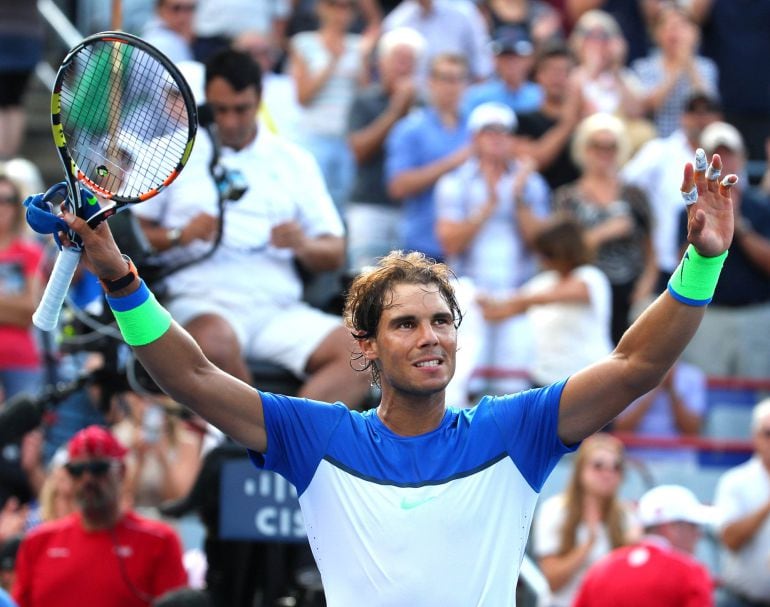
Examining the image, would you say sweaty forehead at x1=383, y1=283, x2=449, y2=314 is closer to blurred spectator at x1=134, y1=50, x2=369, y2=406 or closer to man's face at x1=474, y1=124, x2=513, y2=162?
blurred spectator at x1=134, y1=50, x2=369, y2=406

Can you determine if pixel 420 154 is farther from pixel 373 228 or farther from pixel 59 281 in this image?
pixel 59 281

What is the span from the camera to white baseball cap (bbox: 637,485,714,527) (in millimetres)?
7613

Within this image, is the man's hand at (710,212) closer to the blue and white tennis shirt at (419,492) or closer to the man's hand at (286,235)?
the blue and white tennis shirt at (419,492)

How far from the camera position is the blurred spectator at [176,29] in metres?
10.7

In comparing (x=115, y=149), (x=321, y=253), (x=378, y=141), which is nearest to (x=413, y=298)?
(x=115, y=149)

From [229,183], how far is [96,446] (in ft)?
5.12

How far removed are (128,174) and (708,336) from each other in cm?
636

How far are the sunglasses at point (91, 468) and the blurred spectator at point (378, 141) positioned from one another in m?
3.60

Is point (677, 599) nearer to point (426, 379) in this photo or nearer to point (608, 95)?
point (426, 379)

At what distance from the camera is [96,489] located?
23.0ft

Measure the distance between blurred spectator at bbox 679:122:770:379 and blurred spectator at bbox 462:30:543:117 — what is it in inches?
57.6

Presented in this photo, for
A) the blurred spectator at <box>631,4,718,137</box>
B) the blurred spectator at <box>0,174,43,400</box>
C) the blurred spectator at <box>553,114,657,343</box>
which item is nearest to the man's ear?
the blurred spectator at <box>0,174,43,400</box>

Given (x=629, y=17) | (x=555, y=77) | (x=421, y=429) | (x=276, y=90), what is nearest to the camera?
(x=421, y=429)

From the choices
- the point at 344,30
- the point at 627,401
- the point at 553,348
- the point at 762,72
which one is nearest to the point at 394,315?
the point at 627,401
